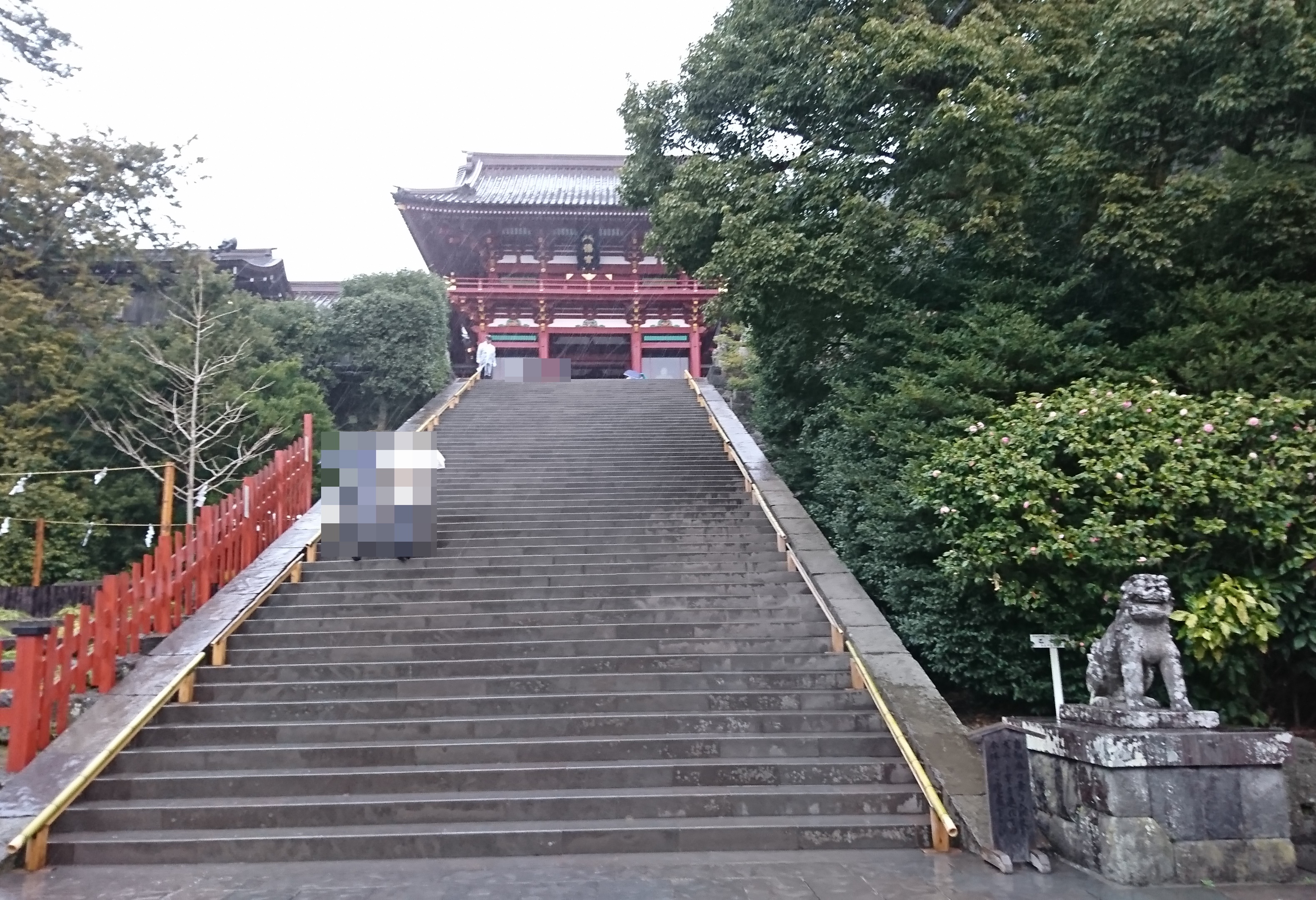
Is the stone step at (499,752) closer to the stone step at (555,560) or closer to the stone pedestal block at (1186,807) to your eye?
the stone pedestal block at (1186,807)

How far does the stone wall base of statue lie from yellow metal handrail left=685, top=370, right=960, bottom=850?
638mm

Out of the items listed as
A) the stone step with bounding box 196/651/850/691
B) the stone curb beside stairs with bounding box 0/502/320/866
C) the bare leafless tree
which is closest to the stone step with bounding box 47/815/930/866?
the stone curb beside stairs with bounding box 0/502/320/866

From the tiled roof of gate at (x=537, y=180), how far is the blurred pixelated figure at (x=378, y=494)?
47.4 feet

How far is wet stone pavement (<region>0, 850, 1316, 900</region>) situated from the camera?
3.87 meters

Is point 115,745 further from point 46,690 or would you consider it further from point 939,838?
point 939,838

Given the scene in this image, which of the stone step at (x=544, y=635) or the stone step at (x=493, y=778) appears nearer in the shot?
the stone step at (x=493, y=778)

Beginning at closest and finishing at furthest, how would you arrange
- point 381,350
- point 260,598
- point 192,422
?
point 260,598, point 192,422, point 381,350

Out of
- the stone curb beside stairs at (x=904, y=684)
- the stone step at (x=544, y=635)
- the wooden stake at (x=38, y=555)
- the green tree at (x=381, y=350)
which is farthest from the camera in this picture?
the green tree at (x=381, y=350)

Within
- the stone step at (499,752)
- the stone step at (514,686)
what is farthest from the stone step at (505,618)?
the stone step at (499,752)

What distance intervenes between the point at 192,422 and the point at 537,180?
17.2m

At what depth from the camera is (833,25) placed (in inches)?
331

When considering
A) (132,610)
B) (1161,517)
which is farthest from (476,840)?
(1161,517)

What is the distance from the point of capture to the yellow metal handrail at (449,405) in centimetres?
1247

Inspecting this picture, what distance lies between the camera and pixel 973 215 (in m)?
7.47
